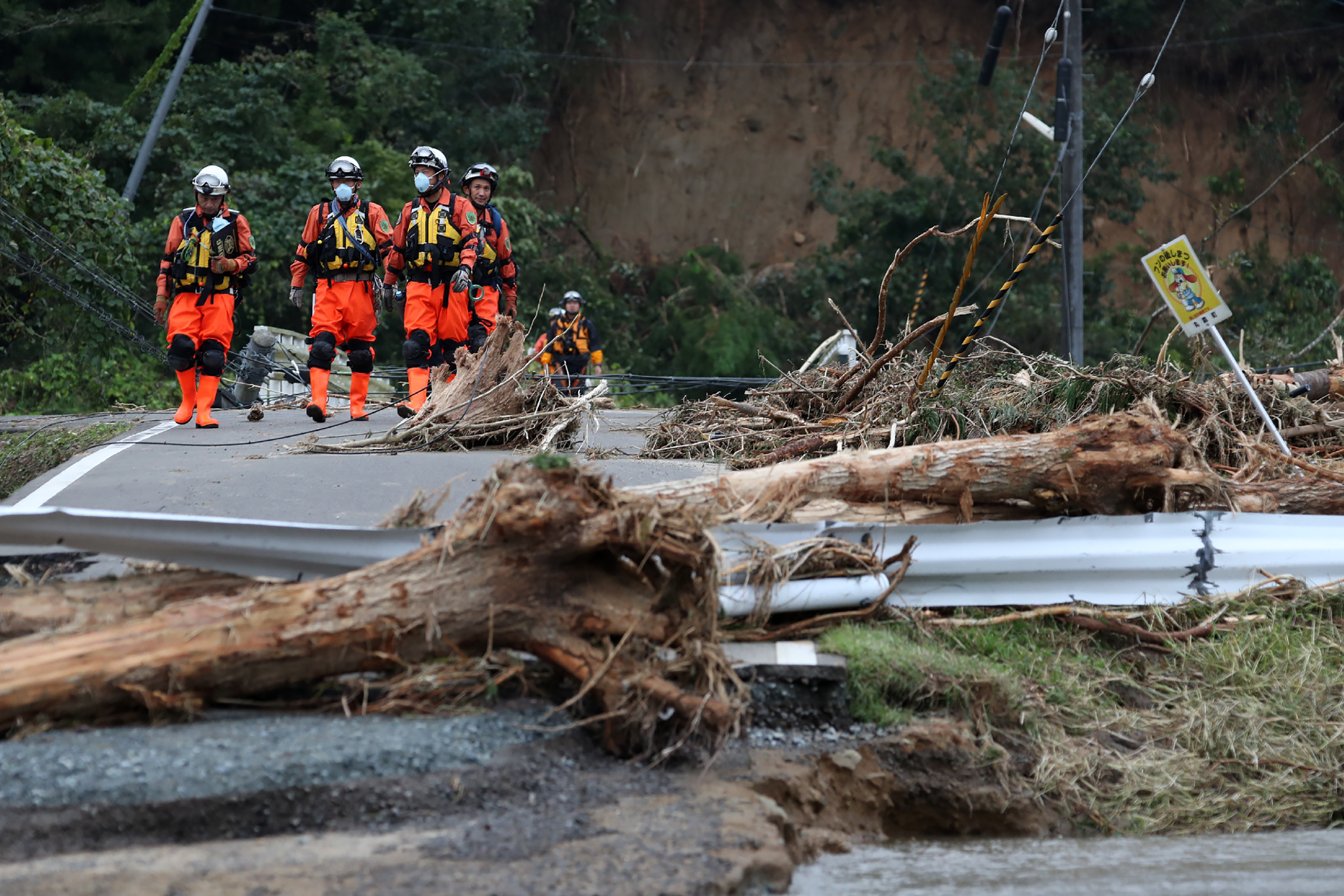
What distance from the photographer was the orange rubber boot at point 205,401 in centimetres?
1090

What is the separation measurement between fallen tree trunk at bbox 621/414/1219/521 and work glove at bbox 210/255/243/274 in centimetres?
608

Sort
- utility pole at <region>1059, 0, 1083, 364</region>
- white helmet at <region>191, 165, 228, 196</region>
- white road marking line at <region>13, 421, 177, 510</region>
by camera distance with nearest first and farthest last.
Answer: white road marking line at <region>13, 421, 177, 510</region> < white helmet at <region>191, 165, 228, 196</region> < utility pole at <region>1059, 0, 1083, 364</region>

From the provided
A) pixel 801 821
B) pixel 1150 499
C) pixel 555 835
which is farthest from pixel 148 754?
pixel 1150 499

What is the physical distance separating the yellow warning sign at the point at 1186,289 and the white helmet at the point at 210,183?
7231mm

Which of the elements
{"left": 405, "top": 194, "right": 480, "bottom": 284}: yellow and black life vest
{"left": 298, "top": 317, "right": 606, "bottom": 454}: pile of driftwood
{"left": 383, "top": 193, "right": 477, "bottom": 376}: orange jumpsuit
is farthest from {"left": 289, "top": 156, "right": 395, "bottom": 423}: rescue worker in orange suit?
{"left": 298, "top": 317, "right": 606, "bottom": 454}: pile of driftwood

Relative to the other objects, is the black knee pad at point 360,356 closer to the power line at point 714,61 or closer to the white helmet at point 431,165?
the white helmet at point 431,165

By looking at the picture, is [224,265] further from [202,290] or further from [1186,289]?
[1186,289]

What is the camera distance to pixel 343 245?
36.5 ft

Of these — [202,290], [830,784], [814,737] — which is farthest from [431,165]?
[830,784]

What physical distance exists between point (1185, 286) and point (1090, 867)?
14.5ft

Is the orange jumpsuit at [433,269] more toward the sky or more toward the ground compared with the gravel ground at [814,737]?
more toward the sky

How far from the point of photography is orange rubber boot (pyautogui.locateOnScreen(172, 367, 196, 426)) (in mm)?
11047

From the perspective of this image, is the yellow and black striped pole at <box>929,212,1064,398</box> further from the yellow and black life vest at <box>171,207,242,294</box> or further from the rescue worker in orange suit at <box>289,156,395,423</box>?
the yellow and black life vest at <box>171,207,242,294</box>

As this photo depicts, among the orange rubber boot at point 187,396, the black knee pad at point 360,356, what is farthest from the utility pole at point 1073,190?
the orange rubber boot at point 187,396
